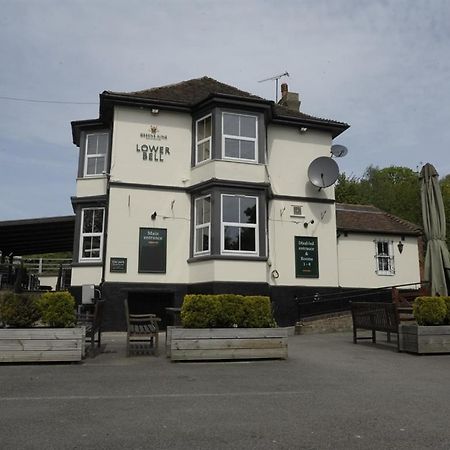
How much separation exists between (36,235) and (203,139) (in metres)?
9.86

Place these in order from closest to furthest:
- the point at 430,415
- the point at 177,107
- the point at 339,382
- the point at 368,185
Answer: the point at 430,415 < the point at 339,382 < the point at 177,107 < the point at 368,185

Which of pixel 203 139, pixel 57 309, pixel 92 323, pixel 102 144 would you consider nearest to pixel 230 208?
pixel 203 139

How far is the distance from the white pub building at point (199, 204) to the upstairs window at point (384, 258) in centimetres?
149

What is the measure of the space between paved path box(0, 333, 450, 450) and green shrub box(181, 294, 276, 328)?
2.76 ft

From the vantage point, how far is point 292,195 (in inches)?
713

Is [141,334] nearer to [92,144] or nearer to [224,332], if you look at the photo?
[224,332]

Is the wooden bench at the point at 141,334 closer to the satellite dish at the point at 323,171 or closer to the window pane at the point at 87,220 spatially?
the window pane at the point at 87,220

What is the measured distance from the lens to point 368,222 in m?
20.7

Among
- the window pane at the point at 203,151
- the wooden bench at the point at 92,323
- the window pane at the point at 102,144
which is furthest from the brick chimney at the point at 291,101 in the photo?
the wooden bench at the point at 92,323

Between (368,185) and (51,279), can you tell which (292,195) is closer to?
(51,279)

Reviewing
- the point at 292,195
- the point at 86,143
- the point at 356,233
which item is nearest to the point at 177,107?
the point at 86,143

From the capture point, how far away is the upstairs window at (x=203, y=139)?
1716cm

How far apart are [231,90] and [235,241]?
21.5ft

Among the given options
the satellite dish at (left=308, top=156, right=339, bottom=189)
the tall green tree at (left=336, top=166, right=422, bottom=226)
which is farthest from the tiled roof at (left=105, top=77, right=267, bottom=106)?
the tall green tree at (left=336, top=166, right=422, bottom=226)
